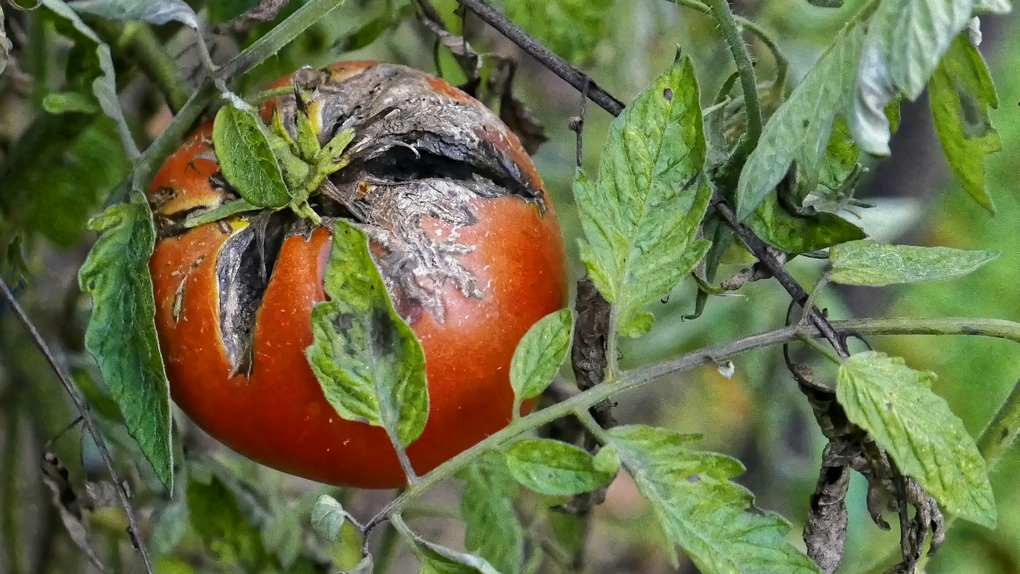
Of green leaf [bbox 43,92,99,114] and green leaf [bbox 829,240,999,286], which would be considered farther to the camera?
green leaf [bbox 43,92,99,114]

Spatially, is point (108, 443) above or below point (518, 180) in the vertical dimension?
below

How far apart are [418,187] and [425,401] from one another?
14cm

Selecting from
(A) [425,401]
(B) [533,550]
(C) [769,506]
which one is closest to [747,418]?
(C) [769,506]

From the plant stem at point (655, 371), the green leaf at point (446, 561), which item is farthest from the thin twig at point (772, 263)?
the green leaf at point (446, 561)

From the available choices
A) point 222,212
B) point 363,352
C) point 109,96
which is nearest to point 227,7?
point 109,96

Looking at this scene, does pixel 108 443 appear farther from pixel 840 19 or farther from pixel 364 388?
pixel 840 19

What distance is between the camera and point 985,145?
490 mm

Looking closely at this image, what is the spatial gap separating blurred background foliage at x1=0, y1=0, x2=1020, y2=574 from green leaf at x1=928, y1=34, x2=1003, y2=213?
0.24 meters

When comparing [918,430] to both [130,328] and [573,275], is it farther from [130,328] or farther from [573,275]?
[573,275]

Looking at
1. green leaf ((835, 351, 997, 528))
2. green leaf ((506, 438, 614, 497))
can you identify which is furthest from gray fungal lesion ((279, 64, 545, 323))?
green leaf ((835, 351, 997, 528))

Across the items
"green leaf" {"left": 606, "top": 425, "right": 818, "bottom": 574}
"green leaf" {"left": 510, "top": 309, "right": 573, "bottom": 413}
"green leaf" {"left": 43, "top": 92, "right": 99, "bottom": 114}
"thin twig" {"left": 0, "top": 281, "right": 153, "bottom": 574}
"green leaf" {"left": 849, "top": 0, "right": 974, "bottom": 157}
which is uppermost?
"green leaf" {"left": 849, "top": 0, "right": 974, "bottom": 157}

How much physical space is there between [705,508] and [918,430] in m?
0.11

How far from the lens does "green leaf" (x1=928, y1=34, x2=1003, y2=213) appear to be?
448mm

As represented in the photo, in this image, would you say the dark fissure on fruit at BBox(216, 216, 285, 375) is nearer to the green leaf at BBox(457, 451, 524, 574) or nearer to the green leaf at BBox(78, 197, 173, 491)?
the green leaf at BBox(78, 197, 173, 491)
